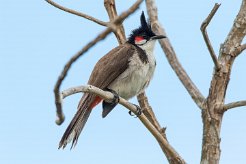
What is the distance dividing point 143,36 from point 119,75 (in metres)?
0.70

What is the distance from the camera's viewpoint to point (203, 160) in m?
3.67

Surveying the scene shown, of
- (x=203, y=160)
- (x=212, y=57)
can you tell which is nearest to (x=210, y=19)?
(x=212, y=57)

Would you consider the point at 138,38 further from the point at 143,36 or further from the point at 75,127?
the point at 75,127

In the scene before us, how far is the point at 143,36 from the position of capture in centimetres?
523

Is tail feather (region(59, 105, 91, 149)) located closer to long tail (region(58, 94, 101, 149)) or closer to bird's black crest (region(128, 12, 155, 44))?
long tail (region(58, 94, 101, 149))

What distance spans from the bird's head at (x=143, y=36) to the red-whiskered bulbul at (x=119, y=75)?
10 centimetres

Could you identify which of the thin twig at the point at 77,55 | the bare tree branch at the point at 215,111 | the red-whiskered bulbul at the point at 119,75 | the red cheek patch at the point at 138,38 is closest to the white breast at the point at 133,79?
the red-whiskered bulbul at the point at 119,75

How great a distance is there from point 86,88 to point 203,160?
1212mm

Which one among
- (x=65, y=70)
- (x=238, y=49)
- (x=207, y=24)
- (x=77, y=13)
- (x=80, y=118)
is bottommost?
(x=65, y=70)

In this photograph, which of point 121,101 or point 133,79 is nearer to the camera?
point 121,101

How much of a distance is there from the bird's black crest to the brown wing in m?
0.33

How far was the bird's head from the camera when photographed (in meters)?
5.12

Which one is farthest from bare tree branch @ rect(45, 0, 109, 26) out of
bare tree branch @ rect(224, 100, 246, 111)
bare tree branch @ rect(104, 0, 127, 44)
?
bare tree branch @ rect(224, 100, 246, 111)

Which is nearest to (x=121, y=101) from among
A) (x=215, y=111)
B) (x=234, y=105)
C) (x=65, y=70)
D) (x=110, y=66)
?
(x=110, y=66)
